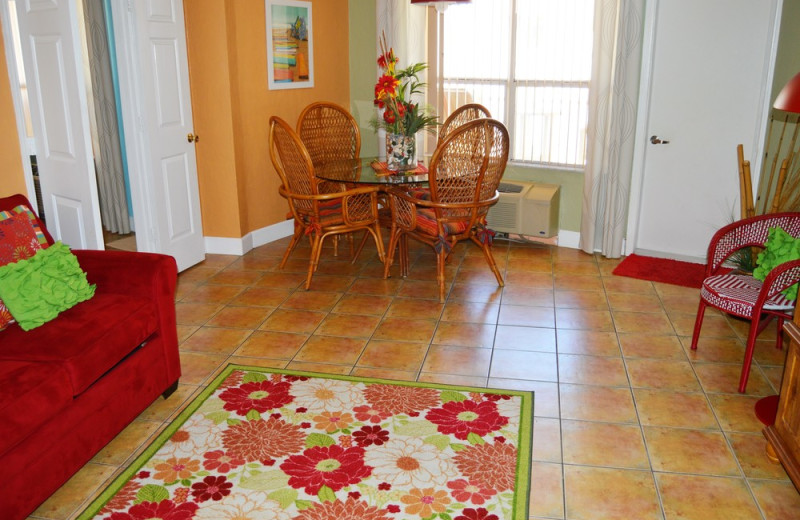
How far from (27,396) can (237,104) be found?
319cm

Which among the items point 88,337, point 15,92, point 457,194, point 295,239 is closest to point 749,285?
point 457,194

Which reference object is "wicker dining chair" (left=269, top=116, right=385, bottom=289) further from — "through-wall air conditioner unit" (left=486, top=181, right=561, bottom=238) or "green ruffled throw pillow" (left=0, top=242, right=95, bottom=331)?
"green ruffled throw pillow" (left=0, top=242, right=95, bottom=331)

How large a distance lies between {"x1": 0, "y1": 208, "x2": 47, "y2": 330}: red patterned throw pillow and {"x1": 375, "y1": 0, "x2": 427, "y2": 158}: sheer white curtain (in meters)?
3.42

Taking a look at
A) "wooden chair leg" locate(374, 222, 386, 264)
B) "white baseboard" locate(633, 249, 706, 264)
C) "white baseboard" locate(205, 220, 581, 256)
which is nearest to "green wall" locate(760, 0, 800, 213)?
"white baseboard" locate(633, 249, 706, 264)

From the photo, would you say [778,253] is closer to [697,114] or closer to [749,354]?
[749,354]

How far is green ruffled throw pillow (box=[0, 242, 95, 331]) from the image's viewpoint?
8.94 ft

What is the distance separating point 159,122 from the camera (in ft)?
15.0

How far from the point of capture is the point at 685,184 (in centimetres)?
501

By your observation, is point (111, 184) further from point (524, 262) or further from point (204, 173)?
point (524, 262)

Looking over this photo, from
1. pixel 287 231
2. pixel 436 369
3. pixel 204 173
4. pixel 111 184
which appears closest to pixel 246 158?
pixel 204 173

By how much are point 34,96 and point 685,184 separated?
4.30 meters

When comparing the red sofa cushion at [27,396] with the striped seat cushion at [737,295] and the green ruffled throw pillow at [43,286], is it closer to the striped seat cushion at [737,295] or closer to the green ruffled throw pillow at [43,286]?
the green ruffled throw pillow at [43,286]

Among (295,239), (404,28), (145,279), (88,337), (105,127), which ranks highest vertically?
(404,28)

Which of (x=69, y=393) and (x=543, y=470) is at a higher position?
(x=69, y=393)
